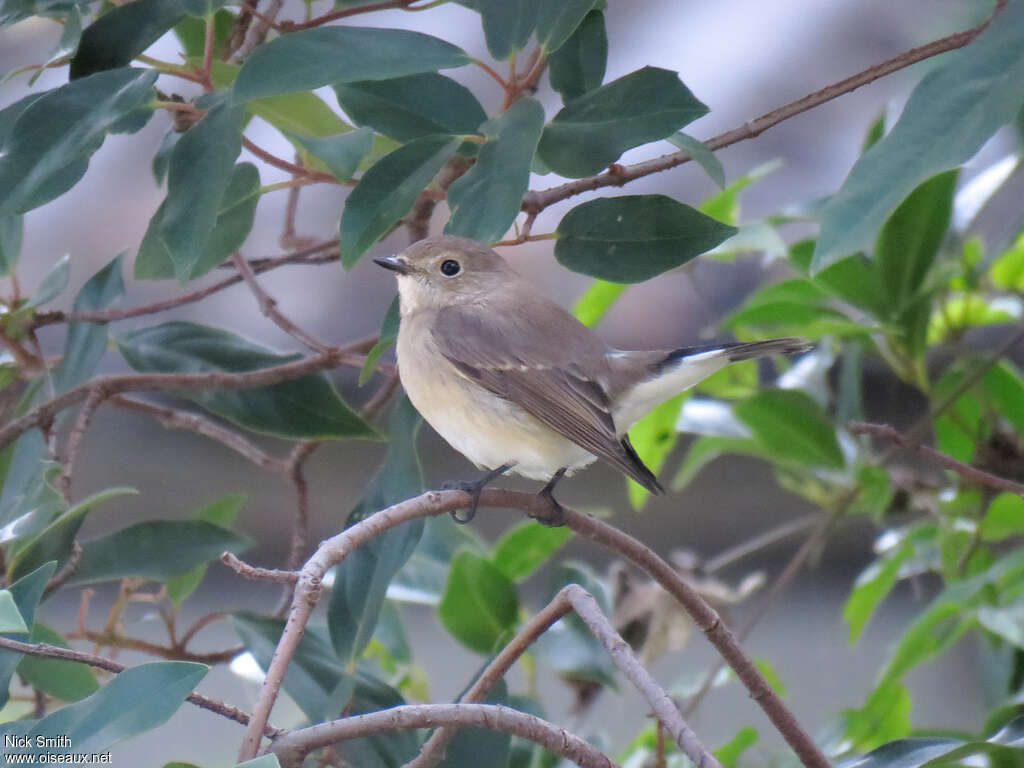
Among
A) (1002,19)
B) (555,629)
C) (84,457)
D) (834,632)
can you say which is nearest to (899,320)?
(555,629)

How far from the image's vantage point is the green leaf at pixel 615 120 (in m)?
1.59

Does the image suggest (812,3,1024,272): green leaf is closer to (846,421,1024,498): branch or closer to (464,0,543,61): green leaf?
(846,421,1024,498): branch

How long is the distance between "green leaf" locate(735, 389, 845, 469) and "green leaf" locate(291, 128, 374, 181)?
1329 mm

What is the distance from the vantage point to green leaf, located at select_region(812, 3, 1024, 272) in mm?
1275

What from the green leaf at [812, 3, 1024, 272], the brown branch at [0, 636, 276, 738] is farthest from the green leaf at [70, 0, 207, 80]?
the green leaf at [812, 3, 1024, 272]

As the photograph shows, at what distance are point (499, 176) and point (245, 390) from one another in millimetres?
799

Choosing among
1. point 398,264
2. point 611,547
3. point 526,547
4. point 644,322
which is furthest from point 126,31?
point 644,322

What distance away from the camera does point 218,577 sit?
15.5 ft

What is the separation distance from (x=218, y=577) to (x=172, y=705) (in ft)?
12.0

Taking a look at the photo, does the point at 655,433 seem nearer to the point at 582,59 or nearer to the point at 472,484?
the point at 472,484

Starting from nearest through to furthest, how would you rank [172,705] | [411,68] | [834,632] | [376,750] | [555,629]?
[172,705]
[411,68]
[376,750]
[555,629]
[834,632]

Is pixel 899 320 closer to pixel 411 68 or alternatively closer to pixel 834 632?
pixel 411 68

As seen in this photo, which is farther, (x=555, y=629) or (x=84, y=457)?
(x=84, y=457)

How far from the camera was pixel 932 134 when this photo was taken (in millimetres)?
1305
